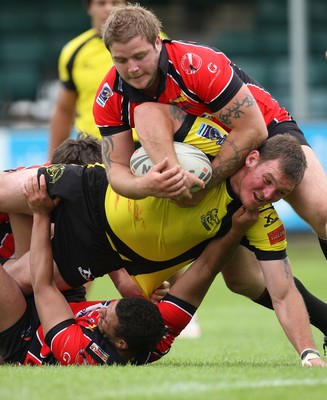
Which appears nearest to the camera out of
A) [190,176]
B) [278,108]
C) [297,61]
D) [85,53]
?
[190,176]

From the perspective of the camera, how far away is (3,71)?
20.2 metres

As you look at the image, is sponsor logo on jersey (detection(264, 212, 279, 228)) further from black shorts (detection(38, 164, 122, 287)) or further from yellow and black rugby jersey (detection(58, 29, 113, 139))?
yellow and black rugby jersey (detection(58, 29, 113, 139))

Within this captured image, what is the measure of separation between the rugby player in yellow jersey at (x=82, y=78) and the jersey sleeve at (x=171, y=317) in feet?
10.6

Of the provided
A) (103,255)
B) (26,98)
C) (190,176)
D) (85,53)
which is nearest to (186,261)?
(103,255)

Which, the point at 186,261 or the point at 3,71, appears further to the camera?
the point at 3,71

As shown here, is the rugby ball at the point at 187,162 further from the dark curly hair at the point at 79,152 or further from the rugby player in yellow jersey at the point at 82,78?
the rugby player in yellow jersey at the point at 82,78

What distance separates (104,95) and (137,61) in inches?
16.8

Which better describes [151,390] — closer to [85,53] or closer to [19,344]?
[19,344]

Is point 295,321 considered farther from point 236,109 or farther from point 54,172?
point 54,172

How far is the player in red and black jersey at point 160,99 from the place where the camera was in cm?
552

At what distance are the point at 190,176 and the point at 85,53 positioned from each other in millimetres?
3995

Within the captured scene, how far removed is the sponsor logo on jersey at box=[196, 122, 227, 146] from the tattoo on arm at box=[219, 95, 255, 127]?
0.24 m

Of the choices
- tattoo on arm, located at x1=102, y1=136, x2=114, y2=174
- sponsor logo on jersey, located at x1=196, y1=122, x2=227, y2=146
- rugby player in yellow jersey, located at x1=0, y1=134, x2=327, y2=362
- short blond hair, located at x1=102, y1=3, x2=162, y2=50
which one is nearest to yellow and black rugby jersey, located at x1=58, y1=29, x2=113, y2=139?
rugby player in yellow jersey, located at x1=0, y1=134, x2=327, y2=362

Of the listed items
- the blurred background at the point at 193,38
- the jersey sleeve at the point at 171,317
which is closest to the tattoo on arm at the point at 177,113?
the jersey sleeve at the point at 171,317
